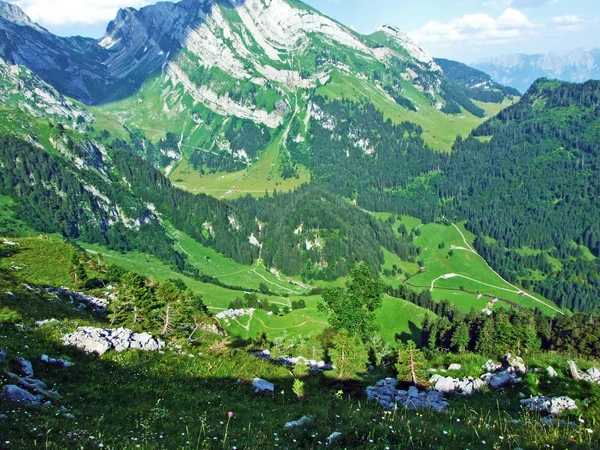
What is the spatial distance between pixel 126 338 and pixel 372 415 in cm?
2069

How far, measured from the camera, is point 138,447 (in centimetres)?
1134

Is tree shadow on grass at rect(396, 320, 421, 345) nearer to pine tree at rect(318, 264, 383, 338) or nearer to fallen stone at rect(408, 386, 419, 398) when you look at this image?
pine tree at rect(318, 264, 383, 338)

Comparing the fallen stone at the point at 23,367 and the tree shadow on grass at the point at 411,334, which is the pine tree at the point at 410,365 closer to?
the fallen stone at the point at 23,367

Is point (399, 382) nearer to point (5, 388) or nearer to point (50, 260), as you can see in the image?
point (5, 388)

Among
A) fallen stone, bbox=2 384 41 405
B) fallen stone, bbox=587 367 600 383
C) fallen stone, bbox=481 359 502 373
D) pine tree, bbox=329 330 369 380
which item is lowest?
pine tree, bbox=329 330 369 380

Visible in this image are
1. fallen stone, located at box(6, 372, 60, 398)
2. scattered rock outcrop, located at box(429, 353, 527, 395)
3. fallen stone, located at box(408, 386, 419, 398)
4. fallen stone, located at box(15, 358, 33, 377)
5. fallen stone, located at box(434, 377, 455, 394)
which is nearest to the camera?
fallen stone, located at box(6, 372, 60, 398)

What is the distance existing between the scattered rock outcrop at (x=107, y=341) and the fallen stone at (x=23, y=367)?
5862 mm

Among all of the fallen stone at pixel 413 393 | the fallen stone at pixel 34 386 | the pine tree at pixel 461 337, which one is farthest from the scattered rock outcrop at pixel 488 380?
the pine tree at pixel 461 337

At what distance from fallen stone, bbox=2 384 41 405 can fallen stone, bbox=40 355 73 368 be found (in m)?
6.71

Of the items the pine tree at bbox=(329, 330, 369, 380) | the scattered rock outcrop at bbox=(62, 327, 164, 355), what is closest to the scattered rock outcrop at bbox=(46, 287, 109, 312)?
the scattered rock outcrop at bbox=(62, 327, 164, 355)

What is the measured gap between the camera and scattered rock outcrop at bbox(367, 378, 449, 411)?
88.3 ft

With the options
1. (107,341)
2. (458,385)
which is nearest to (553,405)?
(458,385)

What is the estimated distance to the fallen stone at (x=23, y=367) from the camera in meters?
19.6

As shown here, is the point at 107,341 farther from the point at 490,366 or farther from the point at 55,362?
the point at 490,366
